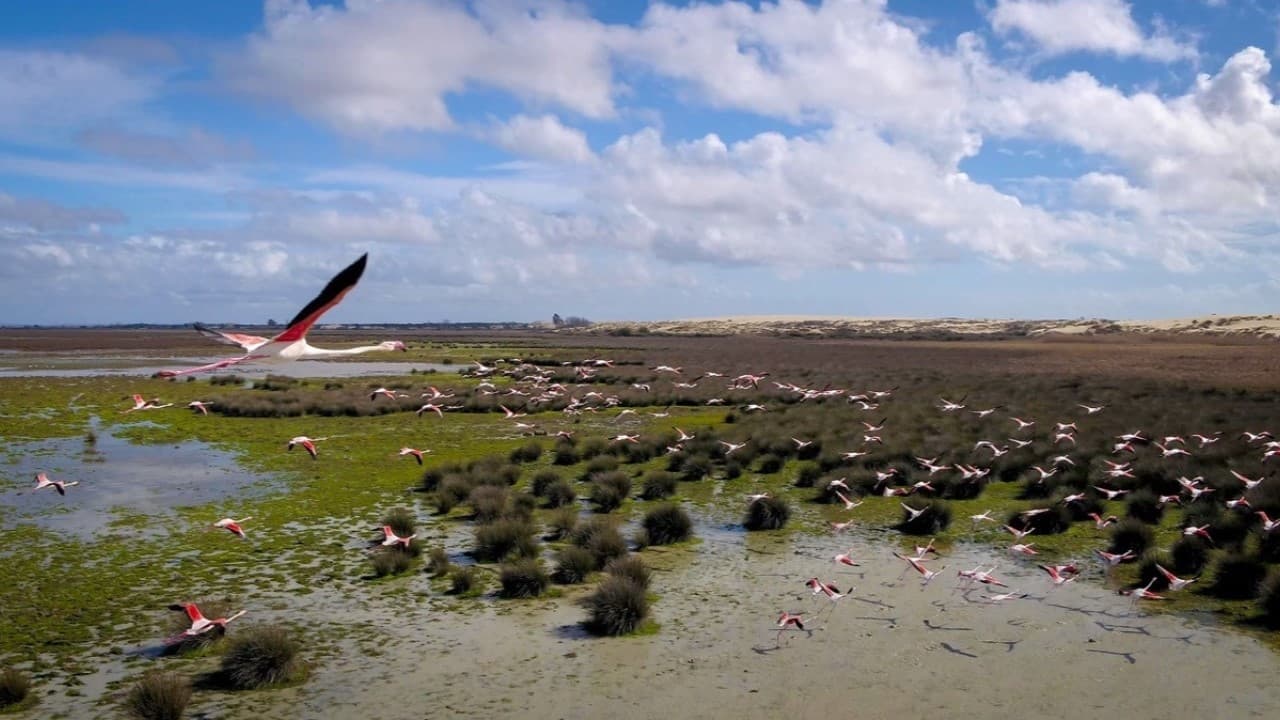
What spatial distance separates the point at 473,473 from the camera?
839 inches

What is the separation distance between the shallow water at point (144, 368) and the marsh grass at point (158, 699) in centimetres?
5166

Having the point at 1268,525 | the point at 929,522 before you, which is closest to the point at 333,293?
the point at 929,522

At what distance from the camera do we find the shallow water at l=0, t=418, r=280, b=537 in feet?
58.4

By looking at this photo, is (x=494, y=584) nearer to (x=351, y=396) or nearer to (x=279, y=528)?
(x=279, y=528)

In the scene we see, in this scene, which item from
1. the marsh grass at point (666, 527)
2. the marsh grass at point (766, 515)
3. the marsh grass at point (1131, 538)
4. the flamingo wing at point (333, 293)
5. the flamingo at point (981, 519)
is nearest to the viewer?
the flamingo wing at point (333, 293)

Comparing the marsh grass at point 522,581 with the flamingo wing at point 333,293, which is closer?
the flamingo wing at point 333,293

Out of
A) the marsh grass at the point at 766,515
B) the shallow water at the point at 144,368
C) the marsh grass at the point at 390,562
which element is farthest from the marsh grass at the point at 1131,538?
the shallow water at the point at 144,368

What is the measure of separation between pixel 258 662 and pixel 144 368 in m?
64.0

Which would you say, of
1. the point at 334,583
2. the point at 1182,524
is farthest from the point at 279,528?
the point at 1182,524

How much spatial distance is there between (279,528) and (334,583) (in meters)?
4.01

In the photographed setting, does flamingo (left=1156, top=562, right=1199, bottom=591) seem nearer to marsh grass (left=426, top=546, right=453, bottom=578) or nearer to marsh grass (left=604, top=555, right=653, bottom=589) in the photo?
marsh grass (left=604, top=555, right=653, bottom=589)

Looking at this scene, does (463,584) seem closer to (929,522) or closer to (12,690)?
(12,690)

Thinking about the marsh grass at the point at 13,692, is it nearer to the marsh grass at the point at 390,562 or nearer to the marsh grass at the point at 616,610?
the marsh grass at the point at 390,562

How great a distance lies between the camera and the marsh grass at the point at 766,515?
17047 mm
